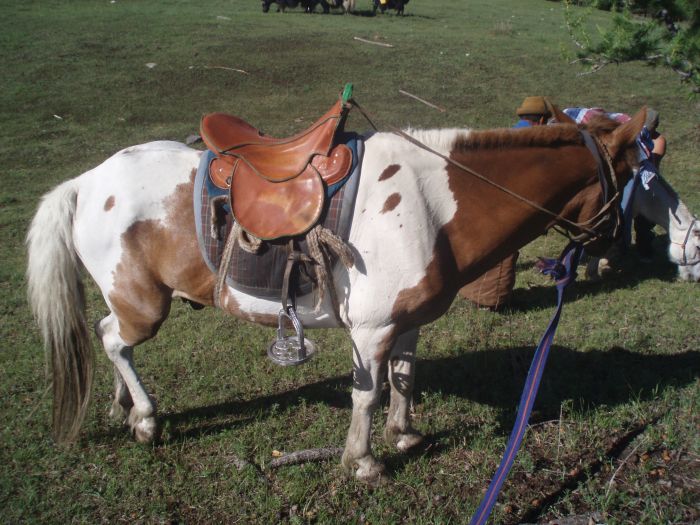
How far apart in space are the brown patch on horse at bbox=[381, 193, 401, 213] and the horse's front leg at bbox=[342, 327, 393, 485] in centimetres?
60

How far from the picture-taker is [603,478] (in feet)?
10.4

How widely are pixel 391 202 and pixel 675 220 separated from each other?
11.9 ft

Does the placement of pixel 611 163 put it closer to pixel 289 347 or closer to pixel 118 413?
pixel 289 347

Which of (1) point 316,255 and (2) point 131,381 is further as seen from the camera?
(2) point 131,381

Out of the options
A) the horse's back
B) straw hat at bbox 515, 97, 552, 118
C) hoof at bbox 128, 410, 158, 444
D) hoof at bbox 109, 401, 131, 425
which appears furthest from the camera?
straw hat at bbox 515, 97, 552, 118

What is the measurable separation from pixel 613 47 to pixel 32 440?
5833 mm

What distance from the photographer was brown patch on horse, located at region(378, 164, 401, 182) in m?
2.73

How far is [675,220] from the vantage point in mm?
5062

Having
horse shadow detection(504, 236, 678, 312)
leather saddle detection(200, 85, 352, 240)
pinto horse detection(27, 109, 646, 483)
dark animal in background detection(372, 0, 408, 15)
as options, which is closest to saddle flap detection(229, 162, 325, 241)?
leather saddle detection(200, 85, 352, 240)

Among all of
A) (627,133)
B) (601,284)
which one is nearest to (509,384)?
(627,133)

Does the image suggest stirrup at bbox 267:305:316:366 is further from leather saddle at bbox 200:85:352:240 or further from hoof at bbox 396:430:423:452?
hoof at bbox 396:430:423:452

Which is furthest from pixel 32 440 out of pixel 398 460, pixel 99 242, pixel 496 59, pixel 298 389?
pixel 496 59

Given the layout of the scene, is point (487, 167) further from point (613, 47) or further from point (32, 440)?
point (613, 47)

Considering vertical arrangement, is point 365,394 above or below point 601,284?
above
